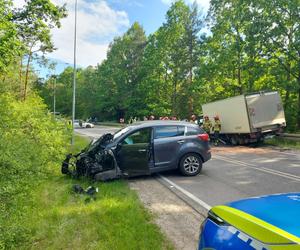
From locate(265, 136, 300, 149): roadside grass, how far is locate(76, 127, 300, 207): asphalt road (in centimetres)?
531

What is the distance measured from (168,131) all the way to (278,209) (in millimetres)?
7796

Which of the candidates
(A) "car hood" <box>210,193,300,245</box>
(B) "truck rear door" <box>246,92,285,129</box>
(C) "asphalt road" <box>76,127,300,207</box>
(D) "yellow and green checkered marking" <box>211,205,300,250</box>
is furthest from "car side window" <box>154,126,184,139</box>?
(B) "truck rear door" <box>246,92,285,129</box>

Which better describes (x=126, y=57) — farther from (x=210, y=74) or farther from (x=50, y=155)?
(x=50, y=155)

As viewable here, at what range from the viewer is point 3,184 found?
673 centimetres

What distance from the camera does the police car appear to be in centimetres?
227

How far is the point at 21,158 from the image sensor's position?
8.45m

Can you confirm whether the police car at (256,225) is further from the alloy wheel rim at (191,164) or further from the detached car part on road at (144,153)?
the alloy wheel rim at (191,164)

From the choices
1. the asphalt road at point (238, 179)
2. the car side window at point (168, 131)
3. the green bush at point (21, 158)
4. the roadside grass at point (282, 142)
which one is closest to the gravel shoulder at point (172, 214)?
the asphalt road at point (238, 179)

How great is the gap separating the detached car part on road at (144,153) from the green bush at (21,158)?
4.19 ft

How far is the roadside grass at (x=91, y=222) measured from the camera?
5188 mm

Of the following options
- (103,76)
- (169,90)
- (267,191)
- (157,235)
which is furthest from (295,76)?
(103,76)

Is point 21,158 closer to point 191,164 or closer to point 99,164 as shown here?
point 99,164

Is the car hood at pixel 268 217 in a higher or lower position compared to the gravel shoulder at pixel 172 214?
higher

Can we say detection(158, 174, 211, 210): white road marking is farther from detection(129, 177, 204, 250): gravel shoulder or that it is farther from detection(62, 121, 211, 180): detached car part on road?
detection(62, 121, 211, 180): detached car part on road
